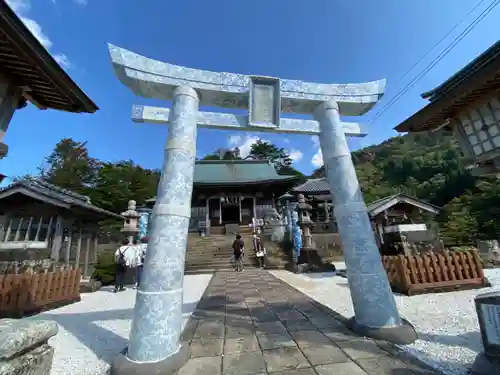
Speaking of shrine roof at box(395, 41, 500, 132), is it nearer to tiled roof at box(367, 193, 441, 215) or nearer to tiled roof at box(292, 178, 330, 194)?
tiled roof at box(367, 193, 441, 215)

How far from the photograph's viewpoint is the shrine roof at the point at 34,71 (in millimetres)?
2361

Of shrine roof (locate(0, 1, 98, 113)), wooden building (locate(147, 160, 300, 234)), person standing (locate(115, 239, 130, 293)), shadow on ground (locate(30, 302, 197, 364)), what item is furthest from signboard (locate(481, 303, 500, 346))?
wooden building (locate(147, 160, 300, 234))

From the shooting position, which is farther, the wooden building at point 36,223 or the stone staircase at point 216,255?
the stone staircase at point 216,255

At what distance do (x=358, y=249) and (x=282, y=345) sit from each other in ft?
5.65

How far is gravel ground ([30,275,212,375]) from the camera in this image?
9.90 feet

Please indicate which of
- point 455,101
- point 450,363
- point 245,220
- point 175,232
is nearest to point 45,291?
point 175,232

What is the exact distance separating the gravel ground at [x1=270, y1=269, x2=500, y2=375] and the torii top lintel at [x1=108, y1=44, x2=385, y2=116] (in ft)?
12.6

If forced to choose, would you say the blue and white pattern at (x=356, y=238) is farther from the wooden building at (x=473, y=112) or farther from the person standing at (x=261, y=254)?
the person standing at (x=261, y=254)

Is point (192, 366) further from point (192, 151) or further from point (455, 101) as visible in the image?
point (455, 101)

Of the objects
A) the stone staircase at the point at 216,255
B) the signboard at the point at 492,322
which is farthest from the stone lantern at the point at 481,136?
the stone staircase at the point at 216,255

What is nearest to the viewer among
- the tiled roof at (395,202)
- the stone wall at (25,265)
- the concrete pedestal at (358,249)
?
the concrete pedestal at (358,249)

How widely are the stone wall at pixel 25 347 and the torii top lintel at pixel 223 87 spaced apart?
3.19m

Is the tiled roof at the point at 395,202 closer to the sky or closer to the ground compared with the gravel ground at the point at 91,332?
closer to the sky

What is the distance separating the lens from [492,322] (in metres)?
2.35
